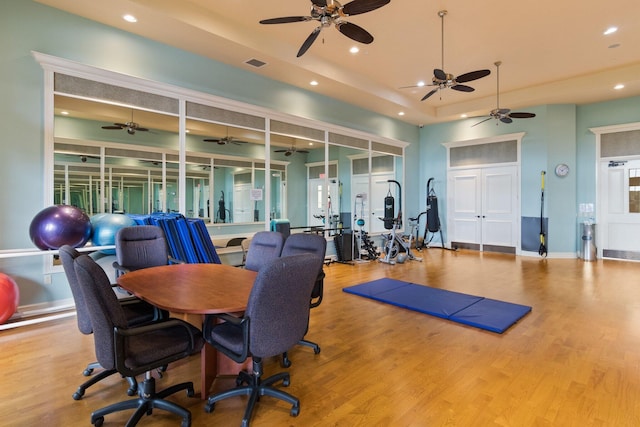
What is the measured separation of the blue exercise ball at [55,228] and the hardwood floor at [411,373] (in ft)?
3.01

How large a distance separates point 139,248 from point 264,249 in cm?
128

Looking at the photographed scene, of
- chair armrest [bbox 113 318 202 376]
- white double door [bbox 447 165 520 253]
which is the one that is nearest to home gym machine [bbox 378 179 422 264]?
white double door [bbox 447 165 520 253]

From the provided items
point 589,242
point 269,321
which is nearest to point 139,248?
point 269,321

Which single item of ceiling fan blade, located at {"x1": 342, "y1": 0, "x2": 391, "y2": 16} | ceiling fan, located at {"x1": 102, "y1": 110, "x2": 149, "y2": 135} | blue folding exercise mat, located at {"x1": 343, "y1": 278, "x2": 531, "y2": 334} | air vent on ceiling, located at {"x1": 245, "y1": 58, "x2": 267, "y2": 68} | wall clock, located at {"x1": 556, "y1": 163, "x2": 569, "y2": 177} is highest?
air vent on ceiling, located at {"x1": 245, "y1": 58, "x2": 267, "y2": 68}

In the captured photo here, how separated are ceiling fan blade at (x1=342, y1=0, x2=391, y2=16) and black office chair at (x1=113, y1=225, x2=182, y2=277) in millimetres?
3033

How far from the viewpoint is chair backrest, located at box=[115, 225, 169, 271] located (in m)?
3.19

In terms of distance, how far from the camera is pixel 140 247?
3320 millimetres

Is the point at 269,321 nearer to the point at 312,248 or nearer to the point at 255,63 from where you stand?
the point at 312,248

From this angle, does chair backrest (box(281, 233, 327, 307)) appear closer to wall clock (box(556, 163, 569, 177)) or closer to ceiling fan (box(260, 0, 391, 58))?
ceiling fan (box(260, 0, 391, 58))

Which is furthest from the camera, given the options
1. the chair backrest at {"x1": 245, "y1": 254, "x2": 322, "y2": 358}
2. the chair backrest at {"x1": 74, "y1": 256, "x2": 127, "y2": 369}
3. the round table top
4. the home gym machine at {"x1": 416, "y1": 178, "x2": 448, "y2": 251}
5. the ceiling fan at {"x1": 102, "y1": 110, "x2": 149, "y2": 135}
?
the home gym machine at {"x1": 416, "y1": 178, "x2": 448, "y2": 251}

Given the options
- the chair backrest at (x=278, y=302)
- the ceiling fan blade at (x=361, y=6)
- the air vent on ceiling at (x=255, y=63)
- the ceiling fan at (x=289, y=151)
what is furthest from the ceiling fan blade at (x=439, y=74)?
the chair backrest at (x=278, y=302)

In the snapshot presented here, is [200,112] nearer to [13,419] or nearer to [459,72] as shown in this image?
[13,419]

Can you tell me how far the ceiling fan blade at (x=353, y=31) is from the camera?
360 cm

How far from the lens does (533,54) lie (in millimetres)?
5871
